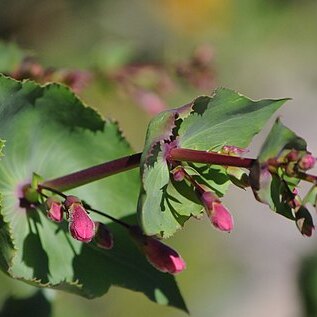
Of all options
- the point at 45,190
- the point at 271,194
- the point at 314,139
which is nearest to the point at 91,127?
the point at 45,190

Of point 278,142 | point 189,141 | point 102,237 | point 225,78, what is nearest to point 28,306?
point 102,237

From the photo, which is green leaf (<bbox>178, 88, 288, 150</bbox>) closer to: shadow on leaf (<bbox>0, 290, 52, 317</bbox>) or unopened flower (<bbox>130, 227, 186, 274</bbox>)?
unopened flower (<bbox>130, 227, 186, 274</bbox>)

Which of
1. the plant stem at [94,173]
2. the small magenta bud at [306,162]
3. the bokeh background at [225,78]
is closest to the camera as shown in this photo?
the small magenta bud at [306,162]

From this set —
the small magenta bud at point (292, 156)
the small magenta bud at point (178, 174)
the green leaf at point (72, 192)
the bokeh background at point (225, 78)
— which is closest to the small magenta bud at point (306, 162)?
the small magenta bud at point (292, 156)

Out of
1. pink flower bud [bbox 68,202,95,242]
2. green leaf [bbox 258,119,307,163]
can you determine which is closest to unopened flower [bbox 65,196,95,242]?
pink flower bud [bbox 68,202,95,242]

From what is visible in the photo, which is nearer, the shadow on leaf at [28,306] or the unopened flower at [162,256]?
the unopened flower at [162,256]

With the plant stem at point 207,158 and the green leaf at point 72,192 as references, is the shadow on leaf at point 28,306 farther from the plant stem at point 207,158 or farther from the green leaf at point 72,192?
the plant stem at point 207,158
